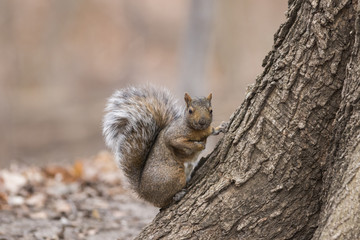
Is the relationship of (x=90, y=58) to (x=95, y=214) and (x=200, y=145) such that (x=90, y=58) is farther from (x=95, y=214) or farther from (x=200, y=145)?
(x=200, y=145)

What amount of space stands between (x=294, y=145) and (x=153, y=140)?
877 mm

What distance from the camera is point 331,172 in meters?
2.18

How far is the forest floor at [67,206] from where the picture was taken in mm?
3594

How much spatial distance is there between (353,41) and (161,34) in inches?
677

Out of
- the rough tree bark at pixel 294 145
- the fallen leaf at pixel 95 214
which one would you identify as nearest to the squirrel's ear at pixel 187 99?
the rough tree bark at pixel 294 145

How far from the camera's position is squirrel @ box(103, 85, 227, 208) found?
2699mm

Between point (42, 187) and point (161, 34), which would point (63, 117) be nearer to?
point (161, 34)

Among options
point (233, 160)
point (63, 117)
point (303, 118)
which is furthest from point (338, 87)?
point (63, 117)

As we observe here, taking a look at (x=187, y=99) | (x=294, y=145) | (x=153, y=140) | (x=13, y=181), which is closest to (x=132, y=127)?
(x=153, y=140)

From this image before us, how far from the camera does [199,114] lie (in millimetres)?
2742

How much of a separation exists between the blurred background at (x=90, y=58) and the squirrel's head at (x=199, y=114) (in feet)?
31.4

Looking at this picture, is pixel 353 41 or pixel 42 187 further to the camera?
pixel 42 187

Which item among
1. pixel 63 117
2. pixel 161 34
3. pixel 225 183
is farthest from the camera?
pixel 161 34

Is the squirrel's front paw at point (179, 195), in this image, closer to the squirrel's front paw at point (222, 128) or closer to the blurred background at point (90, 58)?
the squirrel's front paw at point (222, 128)
